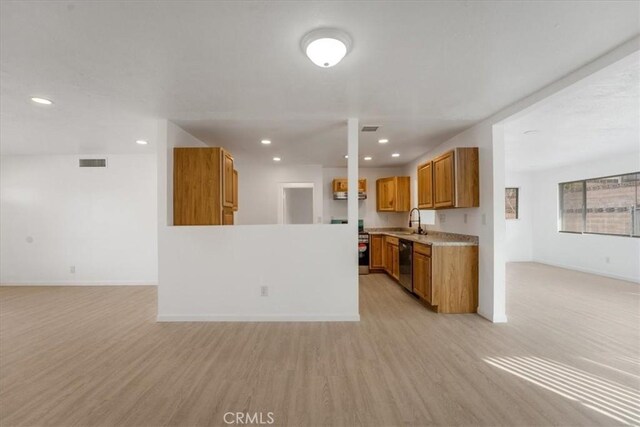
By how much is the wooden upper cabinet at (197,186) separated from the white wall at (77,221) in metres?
2.33

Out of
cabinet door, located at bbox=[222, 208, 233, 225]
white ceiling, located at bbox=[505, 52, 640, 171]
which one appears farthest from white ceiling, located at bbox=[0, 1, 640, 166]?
cabinet door, located at bbox=[222, 208, 233, 225]

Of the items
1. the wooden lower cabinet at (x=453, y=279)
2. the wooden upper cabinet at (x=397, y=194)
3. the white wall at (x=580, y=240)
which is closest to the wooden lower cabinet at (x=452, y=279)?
the wooden lower cabinet at (x=453, y=279)

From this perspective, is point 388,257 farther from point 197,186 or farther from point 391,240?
point 197,186

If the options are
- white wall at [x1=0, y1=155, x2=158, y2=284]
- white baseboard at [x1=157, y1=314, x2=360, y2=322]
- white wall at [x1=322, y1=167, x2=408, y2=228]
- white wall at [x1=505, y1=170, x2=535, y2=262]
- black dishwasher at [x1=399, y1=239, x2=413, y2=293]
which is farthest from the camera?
white wall at [x1=505, y1=170, x2=535, y2=262]

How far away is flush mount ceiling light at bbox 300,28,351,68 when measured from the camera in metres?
1.71

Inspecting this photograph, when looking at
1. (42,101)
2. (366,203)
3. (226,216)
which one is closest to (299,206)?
(366,203)

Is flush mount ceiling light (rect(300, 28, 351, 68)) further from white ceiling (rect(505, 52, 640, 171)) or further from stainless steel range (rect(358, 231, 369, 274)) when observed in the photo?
stainless steel range (rect(358, 231, 369, 274))

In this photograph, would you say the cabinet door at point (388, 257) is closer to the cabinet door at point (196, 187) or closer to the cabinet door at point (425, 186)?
the cabinet door at point (425, 186)

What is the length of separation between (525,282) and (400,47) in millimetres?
5330

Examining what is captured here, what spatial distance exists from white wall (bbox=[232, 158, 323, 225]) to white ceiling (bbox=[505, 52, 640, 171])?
4.16 m

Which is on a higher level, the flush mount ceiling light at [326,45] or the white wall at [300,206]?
the flush mount ceiling light at [326,45]

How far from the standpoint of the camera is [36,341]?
281 cm

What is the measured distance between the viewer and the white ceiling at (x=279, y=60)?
156 cm

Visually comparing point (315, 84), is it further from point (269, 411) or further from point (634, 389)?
point (634, 389)
